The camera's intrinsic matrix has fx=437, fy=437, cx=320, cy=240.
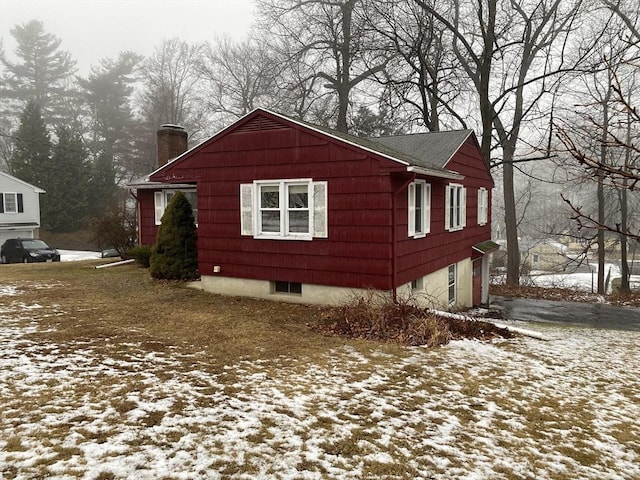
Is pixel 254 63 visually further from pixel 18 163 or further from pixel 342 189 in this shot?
pixel 342 189

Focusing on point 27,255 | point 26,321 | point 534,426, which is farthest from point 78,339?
point 27,255

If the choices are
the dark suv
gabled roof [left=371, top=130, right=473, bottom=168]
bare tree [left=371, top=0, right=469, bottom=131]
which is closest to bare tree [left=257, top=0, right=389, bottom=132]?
bare tree [left=371, top=0, right=469, bottom=131]

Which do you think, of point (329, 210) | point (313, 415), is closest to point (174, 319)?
point (329, 210)

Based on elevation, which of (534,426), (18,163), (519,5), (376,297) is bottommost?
(534,426)

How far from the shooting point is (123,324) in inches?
323

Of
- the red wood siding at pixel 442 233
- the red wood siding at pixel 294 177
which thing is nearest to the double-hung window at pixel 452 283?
the red wood siding at pixel 442 233

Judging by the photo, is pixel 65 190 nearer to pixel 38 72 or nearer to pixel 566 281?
pixel 38 72

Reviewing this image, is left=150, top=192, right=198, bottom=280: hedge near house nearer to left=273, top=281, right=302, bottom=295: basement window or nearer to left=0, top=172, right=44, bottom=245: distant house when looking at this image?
left=273, top=281, right=302, bottom=295: basement window

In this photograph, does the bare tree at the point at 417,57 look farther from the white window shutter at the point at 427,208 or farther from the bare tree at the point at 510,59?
the white window shutter at the point at 427,208

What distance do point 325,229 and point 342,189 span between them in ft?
3.24

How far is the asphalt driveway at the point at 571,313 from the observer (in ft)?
45.0

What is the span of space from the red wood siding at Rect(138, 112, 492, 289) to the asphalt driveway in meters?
4.73

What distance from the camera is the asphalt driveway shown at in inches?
540

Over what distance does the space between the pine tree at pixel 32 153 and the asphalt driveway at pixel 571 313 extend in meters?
37.1
